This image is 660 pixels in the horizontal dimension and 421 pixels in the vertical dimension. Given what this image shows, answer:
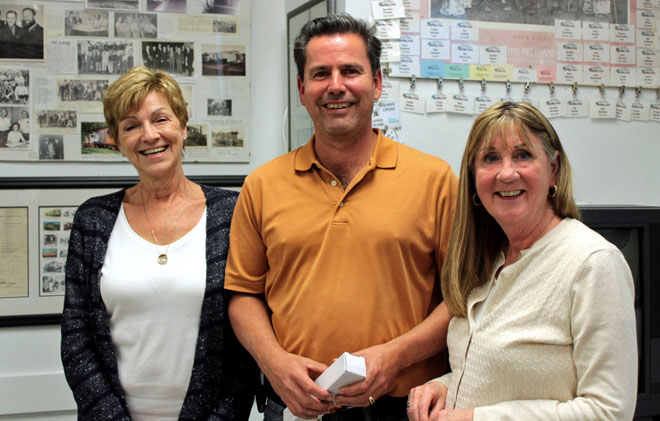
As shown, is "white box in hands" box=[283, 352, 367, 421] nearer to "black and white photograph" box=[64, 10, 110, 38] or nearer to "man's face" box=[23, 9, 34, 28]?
"black and white photograph" box=[64, 10, 110, 38]

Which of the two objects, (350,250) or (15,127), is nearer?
(350,250)

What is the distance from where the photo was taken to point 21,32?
7.72 ft

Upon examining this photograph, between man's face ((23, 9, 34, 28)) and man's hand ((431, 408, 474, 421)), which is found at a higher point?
man's face ((23, 9, 34, 28))

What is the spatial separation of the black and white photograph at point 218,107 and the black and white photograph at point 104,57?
36 centimetres

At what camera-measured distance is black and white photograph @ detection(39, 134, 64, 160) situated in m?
2.39

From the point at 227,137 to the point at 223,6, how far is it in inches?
21.5

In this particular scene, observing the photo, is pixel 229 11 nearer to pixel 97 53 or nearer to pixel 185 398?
pixel 97 53

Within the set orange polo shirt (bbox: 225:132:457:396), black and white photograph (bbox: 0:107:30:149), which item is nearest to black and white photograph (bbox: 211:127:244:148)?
black and white photograph (bbox: 0:107:30:149)

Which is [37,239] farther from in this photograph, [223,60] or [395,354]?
[395,354]

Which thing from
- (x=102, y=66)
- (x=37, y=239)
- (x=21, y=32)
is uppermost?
(x=21, y=32)

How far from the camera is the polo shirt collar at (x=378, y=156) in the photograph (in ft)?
5.08

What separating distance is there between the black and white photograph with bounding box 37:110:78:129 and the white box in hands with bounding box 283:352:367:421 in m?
1.63

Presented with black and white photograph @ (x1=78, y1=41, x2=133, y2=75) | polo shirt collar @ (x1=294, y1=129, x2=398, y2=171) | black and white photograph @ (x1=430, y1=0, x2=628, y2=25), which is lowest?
polo shirt collar @ (x1=294, y1=129, x2=398, y2=171)

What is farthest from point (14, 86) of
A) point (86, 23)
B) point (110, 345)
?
point (110, 345)
